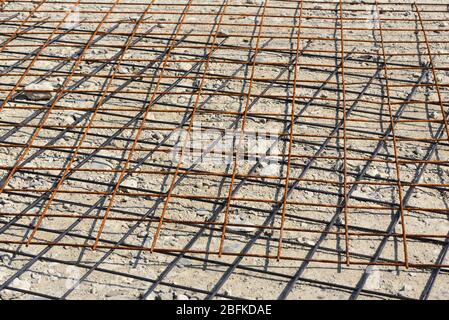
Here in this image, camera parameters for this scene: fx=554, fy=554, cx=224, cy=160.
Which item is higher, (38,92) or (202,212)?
(38,92)

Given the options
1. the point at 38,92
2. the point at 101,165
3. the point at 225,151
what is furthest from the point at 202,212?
the point at 38,92

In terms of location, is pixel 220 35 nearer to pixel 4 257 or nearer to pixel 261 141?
pixel 261 141

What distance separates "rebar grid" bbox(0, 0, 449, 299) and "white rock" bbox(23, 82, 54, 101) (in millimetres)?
15

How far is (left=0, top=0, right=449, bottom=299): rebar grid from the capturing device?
8.71ft

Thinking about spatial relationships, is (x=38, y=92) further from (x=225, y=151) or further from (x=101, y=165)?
(x=225, y=151)

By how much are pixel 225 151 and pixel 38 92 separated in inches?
56.5

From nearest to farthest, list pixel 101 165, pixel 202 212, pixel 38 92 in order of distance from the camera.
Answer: pixel 202 212
pixel 101 165
pixel 38 92

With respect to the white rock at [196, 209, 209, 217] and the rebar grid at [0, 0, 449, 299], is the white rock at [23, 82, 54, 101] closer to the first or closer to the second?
the rebar grid at [0, 0, 449, 299]

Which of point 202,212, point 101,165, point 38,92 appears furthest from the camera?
point 38,92

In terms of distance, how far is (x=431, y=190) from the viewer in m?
3.05

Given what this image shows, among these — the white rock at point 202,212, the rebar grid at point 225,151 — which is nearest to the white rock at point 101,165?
the rebar grid at point 225,151

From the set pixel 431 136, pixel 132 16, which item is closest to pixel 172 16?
pixel 132 16

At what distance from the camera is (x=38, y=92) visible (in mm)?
3801

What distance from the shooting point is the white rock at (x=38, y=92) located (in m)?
3.79
